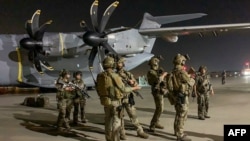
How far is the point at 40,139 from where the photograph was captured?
8016mm

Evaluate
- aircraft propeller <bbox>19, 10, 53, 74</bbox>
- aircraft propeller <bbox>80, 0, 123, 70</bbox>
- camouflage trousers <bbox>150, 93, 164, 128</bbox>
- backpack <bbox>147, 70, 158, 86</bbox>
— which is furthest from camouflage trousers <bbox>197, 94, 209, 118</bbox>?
aircraft propeller <bbox>19, 10, 53, 74</bbox>

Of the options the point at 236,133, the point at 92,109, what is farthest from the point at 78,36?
the point at 236,133

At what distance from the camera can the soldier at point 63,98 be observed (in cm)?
889

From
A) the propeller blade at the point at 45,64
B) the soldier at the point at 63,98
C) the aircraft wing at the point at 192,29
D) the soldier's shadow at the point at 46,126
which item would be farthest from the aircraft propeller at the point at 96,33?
the soldier at the point at 63,98

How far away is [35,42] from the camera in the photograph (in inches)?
709

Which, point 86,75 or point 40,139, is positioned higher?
point 86,75

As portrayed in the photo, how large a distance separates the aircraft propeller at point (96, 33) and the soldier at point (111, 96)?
10.9 metres

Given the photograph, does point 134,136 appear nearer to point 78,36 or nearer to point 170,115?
point 170,115

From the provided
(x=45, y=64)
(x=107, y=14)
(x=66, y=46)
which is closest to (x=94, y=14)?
(x=107, y=14)

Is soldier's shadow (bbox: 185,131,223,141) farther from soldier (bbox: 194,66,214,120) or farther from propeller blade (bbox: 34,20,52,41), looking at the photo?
propeller blade (bbox: 34,20,52,41)

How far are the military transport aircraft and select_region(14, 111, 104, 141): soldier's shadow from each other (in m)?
5.61

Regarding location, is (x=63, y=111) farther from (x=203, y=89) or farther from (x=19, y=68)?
(x=19, y=68)

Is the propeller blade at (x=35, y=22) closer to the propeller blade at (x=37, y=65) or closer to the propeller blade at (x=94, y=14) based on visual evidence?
the propeller blade at (x=37, y=65)

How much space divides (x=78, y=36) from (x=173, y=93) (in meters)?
12.2
